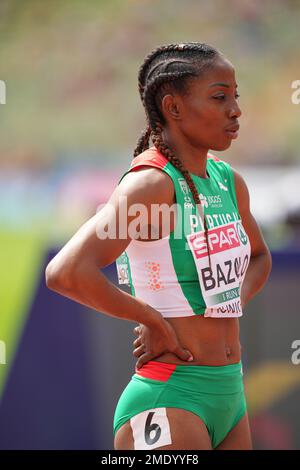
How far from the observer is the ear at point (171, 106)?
2729mm

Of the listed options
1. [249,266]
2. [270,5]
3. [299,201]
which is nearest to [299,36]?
[270,5]

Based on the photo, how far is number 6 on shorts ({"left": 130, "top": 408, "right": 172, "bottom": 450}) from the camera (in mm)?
2541

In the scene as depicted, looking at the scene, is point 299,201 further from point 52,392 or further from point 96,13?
point 96,13

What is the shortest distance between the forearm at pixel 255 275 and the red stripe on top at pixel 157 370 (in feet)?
1.72

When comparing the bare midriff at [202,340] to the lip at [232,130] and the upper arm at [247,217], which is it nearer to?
the upper arm at [247,217]

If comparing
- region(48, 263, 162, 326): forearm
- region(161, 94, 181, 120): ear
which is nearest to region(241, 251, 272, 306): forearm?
region(48, 263, 162, 326): forearm

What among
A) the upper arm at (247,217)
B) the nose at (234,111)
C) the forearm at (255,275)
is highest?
the nose at (234,111)

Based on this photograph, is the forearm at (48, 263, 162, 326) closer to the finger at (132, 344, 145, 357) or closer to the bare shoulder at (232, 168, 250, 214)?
the finger at (132, 344, 145, 357)

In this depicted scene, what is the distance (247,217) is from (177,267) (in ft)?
1.79

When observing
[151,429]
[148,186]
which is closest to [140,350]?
[151,429]

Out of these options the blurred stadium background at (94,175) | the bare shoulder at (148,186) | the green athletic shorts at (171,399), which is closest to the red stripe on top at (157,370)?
the green athletic shorts at (171,399)

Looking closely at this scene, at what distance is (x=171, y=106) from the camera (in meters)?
2.74

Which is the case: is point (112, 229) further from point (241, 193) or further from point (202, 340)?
point (241, 193)

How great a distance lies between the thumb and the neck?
59 centimetres
